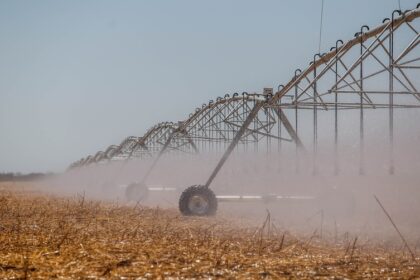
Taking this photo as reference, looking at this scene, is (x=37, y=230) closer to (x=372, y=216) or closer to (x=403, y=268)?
(x=403, y=268)

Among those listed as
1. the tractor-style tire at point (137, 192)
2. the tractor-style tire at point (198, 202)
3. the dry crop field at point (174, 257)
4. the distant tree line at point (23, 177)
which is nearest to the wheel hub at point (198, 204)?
the tractor-style tire at point (198, 202)

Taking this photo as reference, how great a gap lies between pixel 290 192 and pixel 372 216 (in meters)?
6.66

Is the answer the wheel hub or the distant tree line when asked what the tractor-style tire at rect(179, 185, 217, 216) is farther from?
the distant tree line

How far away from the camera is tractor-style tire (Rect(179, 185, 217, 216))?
20.0 m

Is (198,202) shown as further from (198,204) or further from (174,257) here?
(174,257)

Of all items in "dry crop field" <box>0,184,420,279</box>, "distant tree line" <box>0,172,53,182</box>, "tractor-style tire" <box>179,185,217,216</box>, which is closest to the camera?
"dry crop field" <box>0,184,420,279</box>

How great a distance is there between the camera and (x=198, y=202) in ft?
66.7

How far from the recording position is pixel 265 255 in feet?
28.1

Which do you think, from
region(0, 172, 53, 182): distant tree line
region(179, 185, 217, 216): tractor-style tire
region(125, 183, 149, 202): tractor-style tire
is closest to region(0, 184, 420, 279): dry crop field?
region(179, 185, 217, 216): tractor-style tire

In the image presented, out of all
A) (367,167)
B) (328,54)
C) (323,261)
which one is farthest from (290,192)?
(323,261)

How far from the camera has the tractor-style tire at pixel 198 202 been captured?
2003 centimetres

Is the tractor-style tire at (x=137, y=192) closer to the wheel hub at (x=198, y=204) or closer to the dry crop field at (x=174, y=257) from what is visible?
the wheel hub at (x=198, y=204)

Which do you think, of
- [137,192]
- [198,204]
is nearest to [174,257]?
[198,204]

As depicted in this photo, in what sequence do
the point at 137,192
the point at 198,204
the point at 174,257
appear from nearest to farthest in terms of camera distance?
the point at 174,257
the point at 198,204
the point at 137,192
